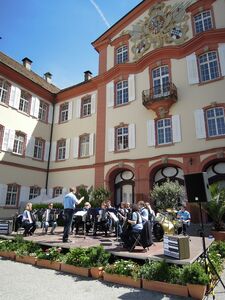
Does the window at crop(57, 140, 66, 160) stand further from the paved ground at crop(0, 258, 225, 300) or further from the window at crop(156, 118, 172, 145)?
the paved ground at crop(0, 258, 225, 300)

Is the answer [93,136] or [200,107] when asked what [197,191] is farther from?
[93,136]

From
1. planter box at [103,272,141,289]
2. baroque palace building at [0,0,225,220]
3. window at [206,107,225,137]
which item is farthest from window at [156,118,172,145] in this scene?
planter box at [103,272,141,289]

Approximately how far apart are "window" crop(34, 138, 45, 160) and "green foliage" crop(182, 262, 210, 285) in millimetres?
19161

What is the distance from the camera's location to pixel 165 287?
17.6 feet

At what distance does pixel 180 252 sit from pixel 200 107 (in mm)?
12363

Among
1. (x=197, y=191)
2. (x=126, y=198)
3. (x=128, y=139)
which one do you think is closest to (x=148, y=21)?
(x=128, y=139)

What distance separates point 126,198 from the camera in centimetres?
1916

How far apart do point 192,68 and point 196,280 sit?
50.6 feet

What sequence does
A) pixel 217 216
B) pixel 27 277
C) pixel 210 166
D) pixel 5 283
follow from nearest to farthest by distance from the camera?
pixel 5 283 < pixel 27 277 < pixel 217 216 < pixel 210 166

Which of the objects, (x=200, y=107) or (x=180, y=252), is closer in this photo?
(x=180, y=252)

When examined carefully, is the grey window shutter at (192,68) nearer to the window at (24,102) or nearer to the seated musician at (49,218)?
the seated musician at (49,218)

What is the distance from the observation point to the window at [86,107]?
2298cm

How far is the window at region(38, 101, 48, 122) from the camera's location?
2366cm

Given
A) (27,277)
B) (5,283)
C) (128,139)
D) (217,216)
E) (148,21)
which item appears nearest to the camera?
(5,283)
